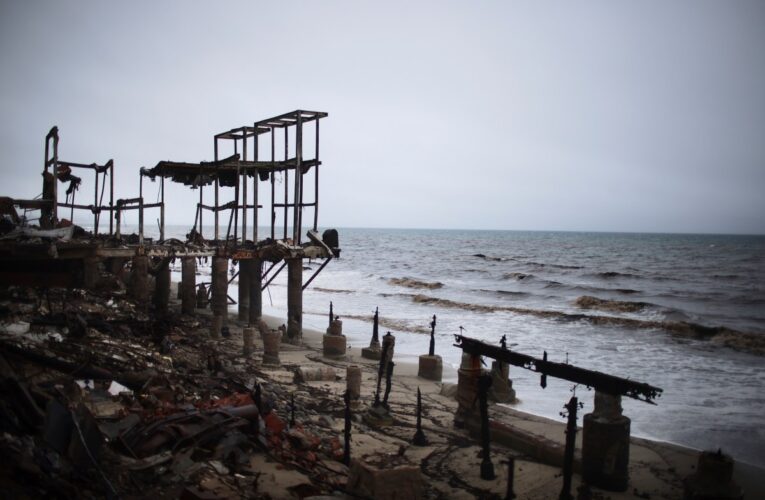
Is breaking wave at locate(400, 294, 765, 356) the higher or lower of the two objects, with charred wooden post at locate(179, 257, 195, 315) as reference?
lower

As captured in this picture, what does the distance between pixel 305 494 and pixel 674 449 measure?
23.4 ft

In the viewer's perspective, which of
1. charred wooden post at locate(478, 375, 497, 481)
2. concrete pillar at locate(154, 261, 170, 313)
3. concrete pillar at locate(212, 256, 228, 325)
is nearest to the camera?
charred wooden post at locate(478, 375, 497, 481)

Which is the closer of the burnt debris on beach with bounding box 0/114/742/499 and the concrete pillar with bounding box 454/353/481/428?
the burnt debris on beach with bounding box 0/114/742/499

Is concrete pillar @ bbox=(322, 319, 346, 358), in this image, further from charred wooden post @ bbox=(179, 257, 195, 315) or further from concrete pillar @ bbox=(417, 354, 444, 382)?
charred wooden post @ bbox=(179, 257, 195, 315)

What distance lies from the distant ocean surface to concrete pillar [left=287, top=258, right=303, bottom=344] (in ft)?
9.49

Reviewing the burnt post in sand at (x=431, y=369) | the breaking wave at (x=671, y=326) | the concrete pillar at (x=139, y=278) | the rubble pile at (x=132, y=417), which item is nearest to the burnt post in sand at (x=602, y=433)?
the rubble pile at (x=132, y=417)

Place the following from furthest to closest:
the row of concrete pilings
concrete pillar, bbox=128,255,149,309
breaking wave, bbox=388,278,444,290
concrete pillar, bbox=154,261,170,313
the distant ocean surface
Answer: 1. breaking wave, bbox=388,278,444,290
2. concrete pillar, bbox=154,261,170,313
3. the row of concrete pilings
4. concrete pillar, bbox=128,255,149,309
5. the distant ocean surface

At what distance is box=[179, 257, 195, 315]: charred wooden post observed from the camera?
18.2 meters

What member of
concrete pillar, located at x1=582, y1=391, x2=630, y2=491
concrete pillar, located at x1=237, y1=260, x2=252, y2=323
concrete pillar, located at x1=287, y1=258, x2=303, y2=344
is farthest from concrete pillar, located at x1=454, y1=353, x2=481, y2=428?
concrete pillar, located at x1=237, y1=260, x2=252, y2=323

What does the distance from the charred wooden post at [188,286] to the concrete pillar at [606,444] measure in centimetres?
1475

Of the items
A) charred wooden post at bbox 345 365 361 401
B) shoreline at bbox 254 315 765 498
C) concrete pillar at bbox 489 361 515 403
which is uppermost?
charred wooden post at bbox 345 365 361 401

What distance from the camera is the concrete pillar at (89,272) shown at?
48.2ft

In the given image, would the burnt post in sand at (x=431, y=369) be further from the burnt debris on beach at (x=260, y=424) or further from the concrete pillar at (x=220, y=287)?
the concrete pillar at (x=220, y=287)

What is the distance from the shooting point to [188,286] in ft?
60.2
